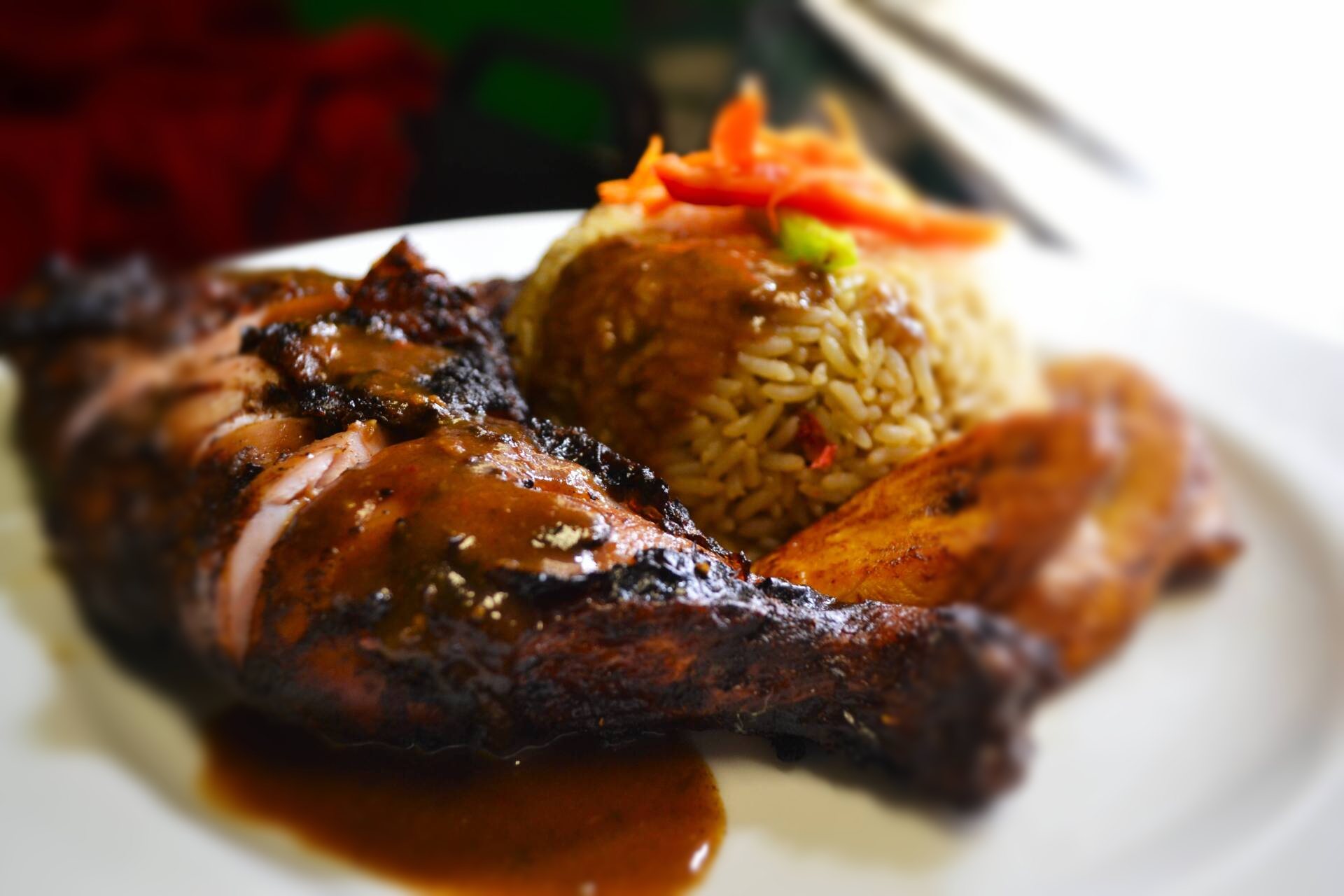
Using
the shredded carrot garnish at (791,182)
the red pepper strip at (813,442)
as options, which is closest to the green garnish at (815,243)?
the shredded carrot garnish at (791,182)

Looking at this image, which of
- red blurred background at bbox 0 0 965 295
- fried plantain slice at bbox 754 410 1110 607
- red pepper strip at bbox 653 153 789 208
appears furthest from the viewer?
red blurred background at bbox 0 0 965 295

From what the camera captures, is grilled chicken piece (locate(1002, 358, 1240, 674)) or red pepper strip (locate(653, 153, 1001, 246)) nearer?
grilled chicken piece (locate(1002, 358, 1240, 674))

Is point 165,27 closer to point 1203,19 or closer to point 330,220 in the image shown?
point 330,220

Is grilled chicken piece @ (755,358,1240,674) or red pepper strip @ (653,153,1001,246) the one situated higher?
red pepper strip @ (653,153,1001,246)

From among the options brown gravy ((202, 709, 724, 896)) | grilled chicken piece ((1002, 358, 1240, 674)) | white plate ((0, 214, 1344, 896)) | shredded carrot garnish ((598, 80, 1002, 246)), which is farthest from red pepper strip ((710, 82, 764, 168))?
brown gravy ((202, 709, 724, 896))

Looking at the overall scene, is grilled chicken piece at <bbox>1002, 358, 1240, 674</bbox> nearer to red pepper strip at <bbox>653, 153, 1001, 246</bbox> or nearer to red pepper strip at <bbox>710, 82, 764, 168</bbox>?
red pepper strip at <bbox>653, 153, 1001, 246</bbox>

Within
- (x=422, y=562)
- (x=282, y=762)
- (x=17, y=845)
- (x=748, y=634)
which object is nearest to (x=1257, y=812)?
(x=748, y=634)

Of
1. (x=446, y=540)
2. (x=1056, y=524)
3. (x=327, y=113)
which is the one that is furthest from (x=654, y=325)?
(x=327, y=113)

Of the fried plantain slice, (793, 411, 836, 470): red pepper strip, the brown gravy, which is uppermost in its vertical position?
the fried plantain slice

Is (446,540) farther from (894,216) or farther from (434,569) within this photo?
(894,216)
